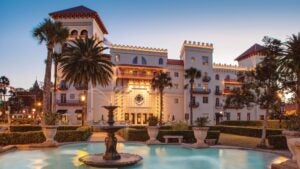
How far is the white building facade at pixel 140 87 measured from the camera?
55500mm

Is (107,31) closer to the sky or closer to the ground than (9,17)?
closer to the sky

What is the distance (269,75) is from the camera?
23.4 meters

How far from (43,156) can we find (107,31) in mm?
55086

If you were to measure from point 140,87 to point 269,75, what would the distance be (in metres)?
37.4

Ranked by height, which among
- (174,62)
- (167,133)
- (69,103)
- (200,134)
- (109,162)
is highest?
(174,62)

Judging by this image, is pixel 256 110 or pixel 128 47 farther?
pixel 256 110

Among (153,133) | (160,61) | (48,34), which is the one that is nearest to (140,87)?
(160,61)

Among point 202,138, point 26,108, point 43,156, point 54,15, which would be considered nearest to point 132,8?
point 202,138

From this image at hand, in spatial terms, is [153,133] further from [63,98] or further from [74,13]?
[74,13]

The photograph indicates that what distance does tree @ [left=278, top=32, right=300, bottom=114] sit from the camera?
75.2ft

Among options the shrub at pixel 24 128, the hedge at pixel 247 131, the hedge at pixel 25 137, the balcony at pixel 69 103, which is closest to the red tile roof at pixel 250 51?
the hedge at pixel 247 131

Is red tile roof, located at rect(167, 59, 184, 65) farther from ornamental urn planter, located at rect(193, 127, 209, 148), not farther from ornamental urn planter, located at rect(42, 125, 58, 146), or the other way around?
ornamental urn planter, located at rect(42, 125, 58, 146)

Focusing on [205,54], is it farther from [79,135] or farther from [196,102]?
[79,135]

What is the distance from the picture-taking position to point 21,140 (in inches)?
960
